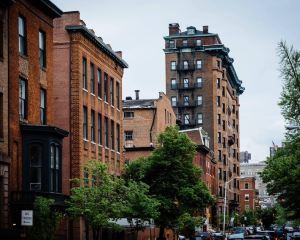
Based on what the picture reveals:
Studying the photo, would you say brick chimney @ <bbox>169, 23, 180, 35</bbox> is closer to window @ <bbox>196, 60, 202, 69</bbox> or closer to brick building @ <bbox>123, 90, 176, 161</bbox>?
window @ <bbox>196, 60, 202, 69</bbox>

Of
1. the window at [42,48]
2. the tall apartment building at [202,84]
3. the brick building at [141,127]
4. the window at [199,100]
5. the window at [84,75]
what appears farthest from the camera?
the window at [199,100]

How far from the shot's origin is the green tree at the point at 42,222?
120 ft

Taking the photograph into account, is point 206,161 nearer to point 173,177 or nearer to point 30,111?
point 173,177

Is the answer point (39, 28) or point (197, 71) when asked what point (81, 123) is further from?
point (197, 71)

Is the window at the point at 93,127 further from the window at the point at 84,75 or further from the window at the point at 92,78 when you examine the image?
the window at the point at 84,75

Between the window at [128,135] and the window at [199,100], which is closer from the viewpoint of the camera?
the window at [128,135]

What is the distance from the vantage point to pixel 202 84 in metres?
142

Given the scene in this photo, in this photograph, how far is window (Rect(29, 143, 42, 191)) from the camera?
4194cm

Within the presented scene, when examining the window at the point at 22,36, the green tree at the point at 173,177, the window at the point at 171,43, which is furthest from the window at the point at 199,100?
the window at the point at 22,36

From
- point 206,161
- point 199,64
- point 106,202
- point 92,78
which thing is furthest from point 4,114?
point 199,64

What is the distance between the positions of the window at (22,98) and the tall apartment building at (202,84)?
98151mm

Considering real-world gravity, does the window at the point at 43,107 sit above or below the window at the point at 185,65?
below

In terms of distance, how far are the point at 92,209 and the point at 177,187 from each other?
713 inches

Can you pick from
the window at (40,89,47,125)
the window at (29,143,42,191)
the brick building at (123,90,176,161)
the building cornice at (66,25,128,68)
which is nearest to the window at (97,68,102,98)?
the building cornice at (66,25,128,68)
